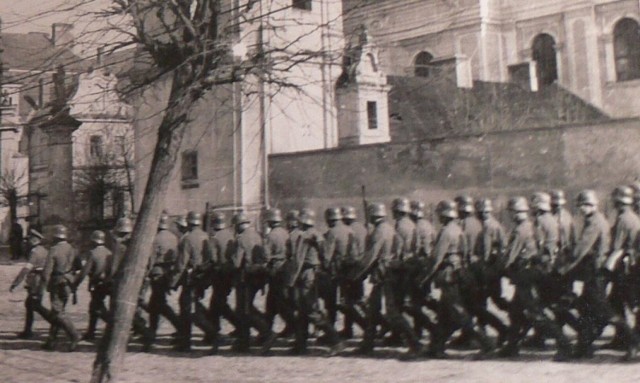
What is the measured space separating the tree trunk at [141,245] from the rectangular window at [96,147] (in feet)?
97.7

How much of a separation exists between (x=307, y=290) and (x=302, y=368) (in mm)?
1087

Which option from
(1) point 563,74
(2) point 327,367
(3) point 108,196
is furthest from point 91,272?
(1) point 563,74

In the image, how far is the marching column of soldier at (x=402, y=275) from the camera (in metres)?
8.12

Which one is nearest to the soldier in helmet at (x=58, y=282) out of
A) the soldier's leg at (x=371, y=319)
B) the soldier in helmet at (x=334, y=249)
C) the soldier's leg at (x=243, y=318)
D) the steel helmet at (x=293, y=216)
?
the soldier's leg at (x=243, y=318)

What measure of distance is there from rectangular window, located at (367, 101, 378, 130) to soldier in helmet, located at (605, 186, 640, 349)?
1671cm

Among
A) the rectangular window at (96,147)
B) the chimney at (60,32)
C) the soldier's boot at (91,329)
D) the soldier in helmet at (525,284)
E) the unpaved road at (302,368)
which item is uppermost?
the rectangular window at (96,147)

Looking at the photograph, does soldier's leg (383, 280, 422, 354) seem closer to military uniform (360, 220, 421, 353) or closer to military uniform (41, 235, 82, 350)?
military uniform (360, 220, 421, 353)

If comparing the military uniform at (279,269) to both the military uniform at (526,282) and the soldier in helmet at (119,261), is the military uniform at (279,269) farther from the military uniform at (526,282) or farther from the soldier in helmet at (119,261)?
the military uniform at (526,282)

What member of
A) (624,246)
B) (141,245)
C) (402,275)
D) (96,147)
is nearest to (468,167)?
(402,275)

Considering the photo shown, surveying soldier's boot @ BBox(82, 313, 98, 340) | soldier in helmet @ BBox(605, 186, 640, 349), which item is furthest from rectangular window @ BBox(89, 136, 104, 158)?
soldier in helmet @ BBox(605, 186, 640, 349)

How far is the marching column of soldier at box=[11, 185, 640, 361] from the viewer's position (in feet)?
26.7

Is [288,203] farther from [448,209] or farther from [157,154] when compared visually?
[157,154]

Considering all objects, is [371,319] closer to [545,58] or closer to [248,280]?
[248,280]

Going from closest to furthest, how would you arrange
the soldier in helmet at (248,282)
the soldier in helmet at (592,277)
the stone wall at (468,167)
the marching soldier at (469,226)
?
the soldier in helmet at (592,277)
the marching soldier at (469,226)
the soldier in helmet at (248,282)
the stone wall at (468,167)
